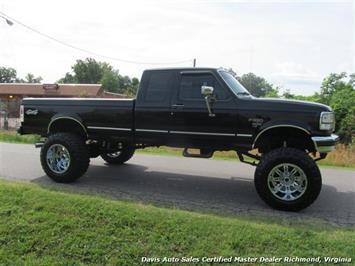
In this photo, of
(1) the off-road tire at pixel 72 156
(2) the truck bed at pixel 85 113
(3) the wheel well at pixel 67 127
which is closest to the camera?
(2) the truck bed at pixel 85 113

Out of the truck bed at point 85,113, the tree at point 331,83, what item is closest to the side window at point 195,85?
the truck bed at point 85,113

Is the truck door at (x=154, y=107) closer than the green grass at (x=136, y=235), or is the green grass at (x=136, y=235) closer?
the green grass at (x=136, y=235)

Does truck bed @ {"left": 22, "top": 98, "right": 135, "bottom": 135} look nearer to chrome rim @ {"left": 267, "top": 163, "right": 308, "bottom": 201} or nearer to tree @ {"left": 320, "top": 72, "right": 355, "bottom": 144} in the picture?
chrome rim @ {"left": 267, "top": 163, "right": 308, "bottom": 201}

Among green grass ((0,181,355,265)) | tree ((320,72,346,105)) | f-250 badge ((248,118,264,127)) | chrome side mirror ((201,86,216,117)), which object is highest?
tree ((320,72,346,105))

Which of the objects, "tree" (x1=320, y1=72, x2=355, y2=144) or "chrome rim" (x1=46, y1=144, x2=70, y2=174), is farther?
"tree" (x1=320, y1=72, x2=355, y2=144)

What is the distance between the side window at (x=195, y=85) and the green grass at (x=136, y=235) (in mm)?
2166

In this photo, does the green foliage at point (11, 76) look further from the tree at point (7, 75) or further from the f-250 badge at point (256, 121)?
the f-250 badge at point (256, 121)

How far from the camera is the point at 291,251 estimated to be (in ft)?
12.6

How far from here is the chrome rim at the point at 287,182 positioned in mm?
5449

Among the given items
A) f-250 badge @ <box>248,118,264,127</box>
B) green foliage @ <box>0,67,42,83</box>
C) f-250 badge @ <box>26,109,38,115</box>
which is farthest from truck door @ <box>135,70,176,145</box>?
green foliage @ <box>0,67,42,83</box>

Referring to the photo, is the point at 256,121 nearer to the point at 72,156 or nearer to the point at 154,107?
the point at 154,107

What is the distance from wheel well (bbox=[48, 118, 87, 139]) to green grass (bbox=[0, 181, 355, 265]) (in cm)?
230

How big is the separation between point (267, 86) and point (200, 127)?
4854cm

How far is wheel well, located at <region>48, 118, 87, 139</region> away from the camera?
7.14 m
